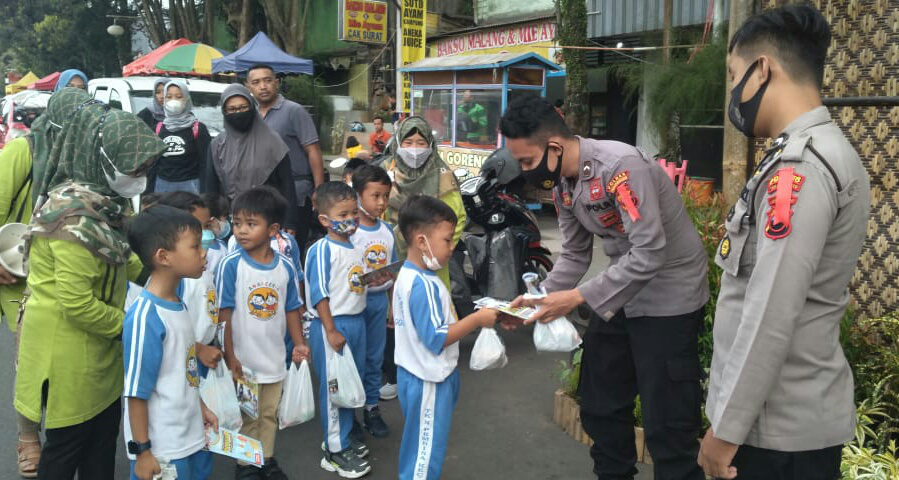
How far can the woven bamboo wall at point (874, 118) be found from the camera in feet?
11.7

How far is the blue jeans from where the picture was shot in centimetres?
559

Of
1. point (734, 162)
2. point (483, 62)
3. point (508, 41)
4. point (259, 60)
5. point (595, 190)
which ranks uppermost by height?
point (508, 41)

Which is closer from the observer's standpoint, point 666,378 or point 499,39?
point 666,378

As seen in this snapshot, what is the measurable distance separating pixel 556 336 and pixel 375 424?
1846 millimetres

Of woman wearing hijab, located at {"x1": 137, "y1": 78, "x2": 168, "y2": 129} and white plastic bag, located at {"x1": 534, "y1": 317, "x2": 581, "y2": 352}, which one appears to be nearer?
white plastic bag, located at {"x1": 534, "y1": 317, "x2": 581, "y2": 352}

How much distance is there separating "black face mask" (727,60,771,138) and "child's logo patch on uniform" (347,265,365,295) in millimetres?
2239

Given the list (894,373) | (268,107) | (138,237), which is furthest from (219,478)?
(894,373)

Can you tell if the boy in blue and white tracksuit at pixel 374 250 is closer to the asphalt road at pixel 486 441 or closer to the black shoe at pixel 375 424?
the black shoe at pixel 375 424

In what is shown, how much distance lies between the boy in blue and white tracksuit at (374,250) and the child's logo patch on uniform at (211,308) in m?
0.81

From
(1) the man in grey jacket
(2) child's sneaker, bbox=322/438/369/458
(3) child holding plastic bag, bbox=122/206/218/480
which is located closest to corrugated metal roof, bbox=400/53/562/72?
(2) child's sneaker, bbox=322/438/369/458

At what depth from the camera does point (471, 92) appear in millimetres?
11945

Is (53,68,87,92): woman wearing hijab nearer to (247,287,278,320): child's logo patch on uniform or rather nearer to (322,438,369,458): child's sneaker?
(247,287,278,320): child's logo patch on uniform

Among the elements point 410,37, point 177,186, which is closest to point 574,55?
point 410,37

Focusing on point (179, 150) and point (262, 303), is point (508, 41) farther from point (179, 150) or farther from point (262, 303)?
point (262, 303)
